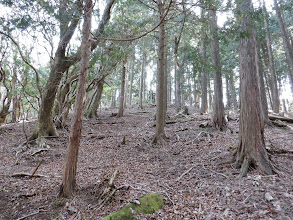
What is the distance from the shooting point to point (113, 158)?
7.30 metres

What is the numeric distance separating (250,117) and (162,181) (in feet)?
9.47

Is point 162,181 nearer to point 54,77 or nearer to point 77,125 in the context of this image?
point 77,125

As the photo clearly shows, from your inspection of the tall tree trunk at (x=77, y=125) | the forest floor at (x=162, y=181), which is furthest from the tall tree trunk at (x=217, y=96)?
the tall tree trunk at (x=77, y=125)

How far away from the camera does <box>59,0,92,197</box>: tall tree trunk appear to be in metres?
3.95

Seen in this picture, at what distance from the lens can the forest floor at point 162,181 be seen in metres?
3.48

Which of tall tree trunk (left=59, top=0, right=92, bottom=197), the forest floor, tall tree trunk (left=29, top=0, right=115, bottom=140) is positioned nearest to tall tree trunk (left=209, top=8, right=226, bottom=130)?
the forest floor

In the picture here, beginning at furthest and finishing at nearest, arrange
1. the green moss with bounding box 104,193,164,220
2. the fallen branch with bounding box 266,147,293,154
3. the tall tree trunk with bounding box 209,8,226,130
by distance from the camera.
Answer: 1. the tall tree trunk with bounding box 209,8,226,130
2. the fallen branch with bounding box 266,147,293,154
3. the green moss with bounding box 104,193,164,220

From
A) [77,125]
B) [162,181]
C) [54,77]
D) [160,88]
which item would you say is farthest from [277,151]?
[54,77]

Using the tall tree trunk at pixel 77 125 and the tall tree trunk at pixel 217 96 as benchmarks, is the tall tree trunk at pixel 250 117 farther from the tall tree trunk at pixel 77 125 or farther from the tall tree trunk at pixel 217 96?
the tall tree trunk at pixel 77 125

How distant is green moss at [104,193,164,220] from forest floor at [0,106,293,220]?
136 mm

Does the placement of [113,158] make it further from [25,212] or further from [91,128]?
[91,128]

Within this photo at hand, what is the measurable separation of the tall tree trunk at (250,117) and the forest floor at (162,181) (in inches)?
12.8

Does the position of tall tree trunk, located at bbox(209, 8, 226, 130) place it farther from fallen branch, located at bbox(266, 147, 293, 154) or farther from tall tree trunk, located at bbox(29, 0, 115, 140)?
tall tree trunk, located at bbox(29, 0, 115, 140)

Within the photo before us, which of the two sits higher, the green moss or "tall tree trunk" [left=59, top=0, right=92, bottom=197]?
"tall tree trunk" [left=59, top=0, right=92, bottom=197]
